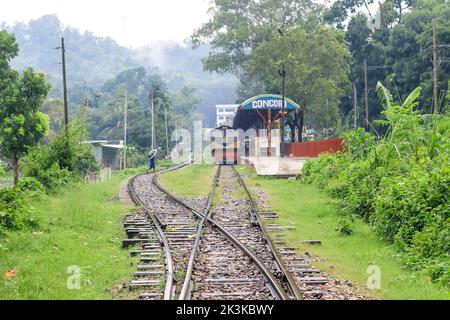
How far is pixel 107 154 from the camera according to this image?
61875mm

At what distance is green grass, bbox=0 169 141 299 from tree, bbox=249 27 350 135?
32495 millimetres

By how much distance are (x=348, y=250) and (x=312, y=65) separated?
37.3m

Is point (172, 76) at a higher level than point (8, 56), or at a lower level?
higher

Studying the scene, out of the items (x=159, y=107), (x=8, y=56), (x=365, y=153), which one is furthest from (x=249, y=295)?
(x=159, y=107)

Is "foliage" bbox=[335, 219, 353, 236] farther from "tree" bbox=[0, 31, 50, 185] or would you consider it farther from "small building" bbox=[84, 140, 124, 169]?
"small building" bbox=[84, 140, 124, 169]

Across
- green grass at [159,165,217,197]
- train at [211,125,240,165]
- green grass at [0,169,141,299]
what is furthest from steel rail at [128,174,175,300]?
train at [211,125,240,165]

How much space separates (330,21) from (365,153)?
4442cm

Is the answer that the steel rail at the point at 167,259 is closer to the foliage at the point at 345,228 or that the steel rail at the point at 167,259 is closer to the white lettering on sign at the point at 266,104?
the foliage at the point at 345,228

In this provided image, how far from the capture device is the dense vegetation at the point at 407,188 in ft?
32.6

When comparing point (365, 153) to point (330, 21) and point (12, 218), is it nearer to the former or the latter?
point (12, 218)

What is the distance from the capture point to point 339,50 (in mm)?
46656

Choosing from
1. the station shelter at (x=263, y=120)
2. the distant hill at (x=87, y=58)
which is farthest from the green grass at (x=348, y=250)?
the distant hill at (x=87, y=58)

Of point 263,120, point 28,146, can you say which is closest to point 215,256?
point 28,146

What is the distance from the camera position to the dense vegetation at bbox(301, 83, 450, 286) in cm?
994
